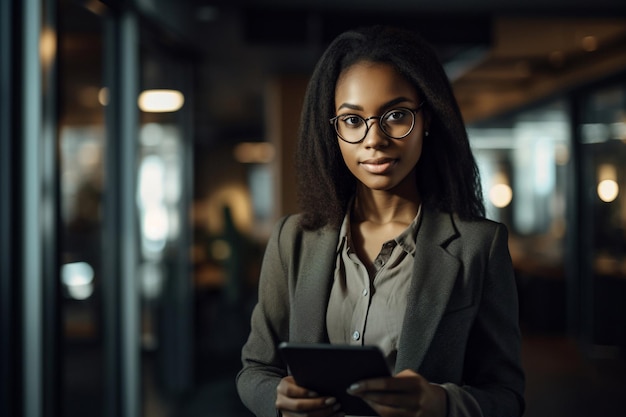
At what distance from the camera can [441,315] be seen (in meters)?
1.30

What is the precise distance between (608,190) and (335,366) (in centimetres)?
724

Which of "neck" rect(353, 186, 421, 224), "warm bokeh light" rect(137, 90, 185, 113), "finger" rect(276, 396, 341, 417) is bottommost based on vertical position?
"finger" rect(276, 396, 341, 417)

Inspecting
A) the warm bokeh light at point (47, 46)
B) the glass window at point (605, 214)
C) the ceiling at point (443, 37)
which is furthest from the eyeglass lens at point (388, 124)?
the glass window at point (605, 214)

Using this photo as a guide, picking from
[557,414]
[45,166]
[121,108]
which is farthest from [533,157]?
[45,166]

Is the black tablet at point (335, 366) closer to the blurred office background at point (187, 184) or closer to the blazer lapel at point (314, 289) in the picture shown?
the blazer lapel at point (314, 289)

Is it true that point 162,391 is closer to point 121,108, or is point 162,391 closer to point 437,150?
point 121,108

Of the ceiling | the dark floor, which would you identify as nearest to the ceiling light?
the ceiling

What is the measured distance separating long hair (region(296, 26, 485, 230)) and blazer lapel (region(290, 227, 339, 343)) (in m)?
0.06

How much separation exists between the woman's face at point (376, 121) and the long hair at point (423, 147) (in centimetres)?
3

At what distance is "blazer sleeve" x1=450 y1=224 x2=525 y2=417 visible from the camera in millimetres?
1329

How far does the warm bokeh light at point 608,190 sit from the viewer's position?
293 inches

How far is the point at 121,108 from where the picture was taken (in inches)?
181

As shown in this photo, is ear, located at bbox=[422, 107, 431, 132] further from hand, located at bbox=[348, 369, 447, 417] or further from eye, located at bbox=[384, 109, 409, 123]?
hand, located at bbox=[348, 369, 447, 417]

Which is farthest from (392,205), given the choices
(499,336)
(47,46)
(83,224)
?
(83,224)
